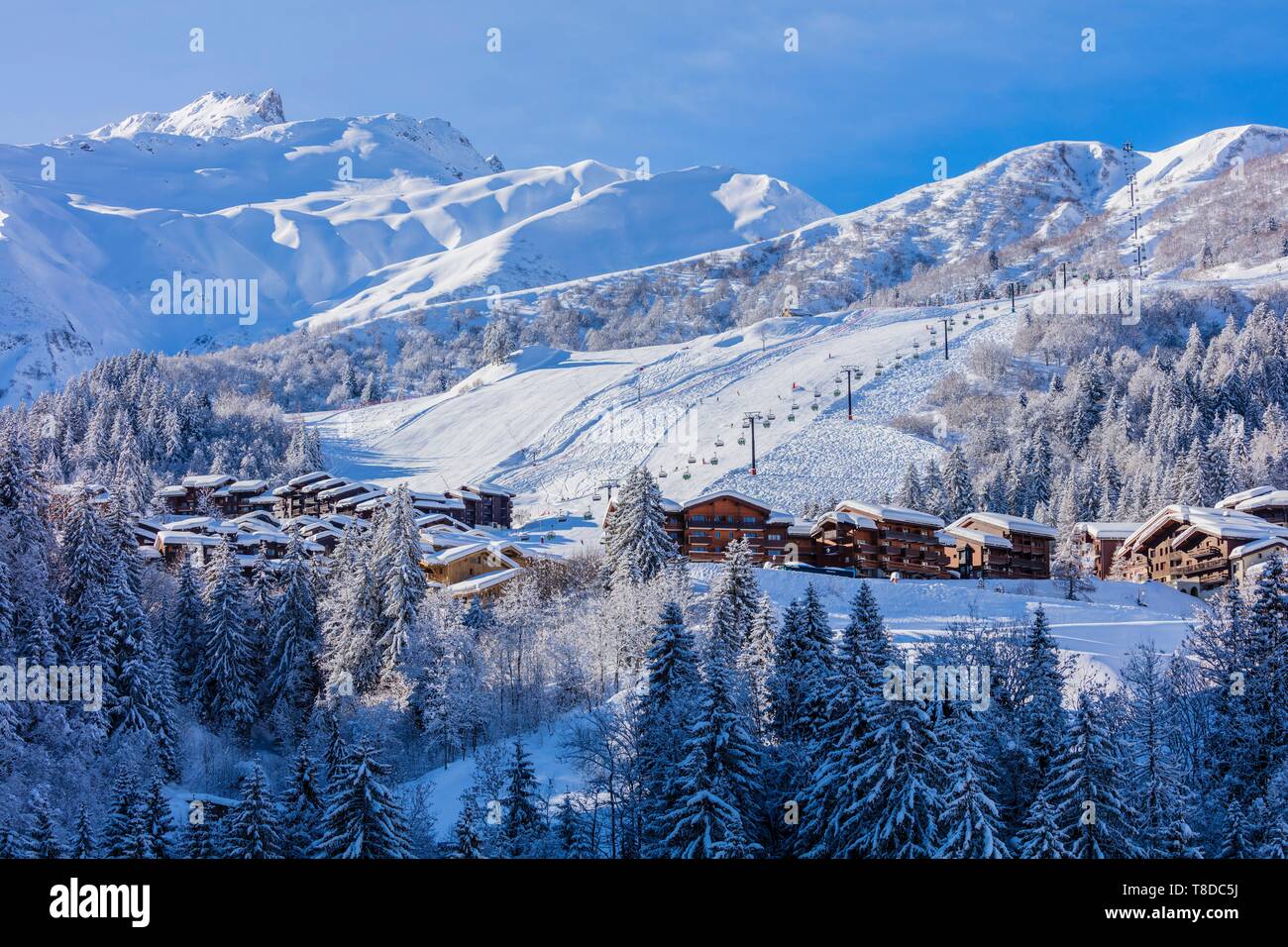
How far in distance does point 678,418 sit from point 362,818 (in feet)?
369

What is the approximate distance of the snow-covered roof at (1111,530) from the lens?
290 ft

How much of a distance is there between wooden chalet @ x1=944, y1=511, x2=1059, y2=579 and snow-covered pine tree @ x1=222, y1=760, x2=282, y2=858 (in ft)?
177

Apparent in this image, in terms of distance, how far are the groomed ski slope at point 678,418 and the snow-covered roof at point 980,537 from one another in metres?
27.7

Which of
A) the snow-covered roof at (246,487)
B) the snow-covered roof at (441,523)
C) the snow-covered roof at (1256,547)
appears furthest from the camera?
the snow-covered roof at (246,487)

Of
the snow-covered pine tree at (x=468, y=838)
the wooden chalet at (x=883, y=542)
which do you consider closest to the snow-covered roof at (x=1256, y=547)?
the wooden chalet at (x=883, y=542)

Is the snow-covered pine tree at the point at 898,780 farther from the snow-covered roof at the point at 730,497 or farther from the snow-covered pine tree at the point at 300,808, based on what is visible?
the snow-covered roof at the point at 730,497

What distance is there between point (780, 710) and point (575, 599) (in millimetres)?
28334

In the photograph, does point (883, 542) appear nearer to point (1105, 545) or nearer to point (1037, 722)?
point (1105, 545)

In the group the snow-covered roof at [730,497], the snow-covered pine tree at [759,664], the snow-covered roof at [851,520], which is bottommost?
the snow-covered pine tree at [759,664]

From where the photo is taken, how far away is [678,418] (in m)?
144

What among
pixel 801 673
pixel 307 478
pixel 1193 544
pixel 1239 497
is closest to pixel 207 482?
pixel 307 478

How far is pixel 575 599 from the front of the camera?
69125 mm

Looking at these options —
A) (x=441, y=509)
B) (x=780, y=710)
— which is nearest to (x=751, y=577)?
(x=780, y=710)

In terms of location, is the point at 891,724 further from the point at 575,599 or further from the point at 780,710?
the point at 575,599
